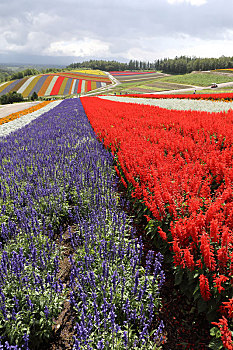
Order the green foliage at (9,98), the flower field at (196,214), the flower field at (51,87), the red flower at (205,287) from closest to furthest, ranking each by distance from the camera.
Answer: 1. the red flower at (205,287)
2. the flower field at (196,214)
3. the green foliage at (9,98)
4. the flower field at (51,87)

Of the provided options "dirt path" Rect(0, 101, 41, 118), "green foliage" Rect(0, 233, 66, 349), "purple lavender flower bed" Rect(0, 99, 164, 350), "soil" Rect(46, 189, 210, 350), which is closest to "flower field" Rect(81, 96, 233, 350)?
"soil" Rect(46, 189, 210, 350)

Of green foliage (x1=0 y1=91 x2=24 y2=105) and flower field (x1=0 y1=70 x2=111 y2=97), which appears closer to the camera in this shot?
green foliage (x1=0 y1=91 x2=24 y2=105)

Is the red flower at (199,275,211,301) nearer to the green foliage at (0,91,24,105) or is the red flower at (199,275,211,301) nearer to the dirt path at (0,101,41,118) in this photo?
the dirt path at (0,101,41,118)

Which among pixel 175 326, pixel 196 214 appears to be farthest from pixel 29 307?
pixel 196 214

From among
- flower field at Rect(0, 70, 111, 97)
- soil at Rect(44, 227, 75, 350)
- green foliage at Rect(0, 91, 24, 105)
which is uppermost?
flower field at Rect(0, 70, 111, 97)

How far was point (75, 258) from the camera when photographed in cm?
400

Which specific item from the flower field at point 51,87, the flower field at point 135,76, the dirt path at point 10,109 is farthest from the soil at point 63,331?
the flower field at point 135,76

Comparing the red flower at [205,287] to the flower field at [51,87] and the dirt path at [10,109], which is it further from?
the flower field at [51,87]

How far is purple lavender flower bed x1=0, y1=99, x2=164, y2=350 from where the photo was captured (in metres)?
2.63

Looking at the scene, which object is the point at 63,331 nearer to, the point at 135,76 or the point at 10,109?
the point at 10,109

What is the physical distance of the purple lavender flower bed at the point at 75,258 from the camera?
263 centimetres

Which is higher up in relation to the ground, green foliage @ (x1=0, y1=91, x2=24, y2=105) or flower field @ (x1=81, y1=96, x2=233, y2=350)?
green foliage @ (x1=0, y1=91, x2=24, y2=105)

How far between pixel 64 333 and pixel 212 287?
215 cm

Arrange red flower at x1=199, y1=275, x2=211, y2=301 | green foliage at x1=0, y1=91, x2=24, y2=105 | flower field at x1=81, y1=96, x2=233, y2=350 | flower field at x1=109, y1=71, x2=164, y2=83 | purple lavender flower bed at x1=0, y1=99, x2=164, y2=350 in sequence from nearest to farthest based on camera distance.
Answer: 1. red flower at x1=199, y1=275, x2=211, y2=301
2. flower field at x1=81, y1=96, x2=233, y2=350
3. purple lavender flower bed at x1=0, y1=99, x2=164, y2=350
4. green foliage at x1=0, y1=91, x2=24, y2=105
5. flower field at x1=109, y1=71, x2=164, y2=83
